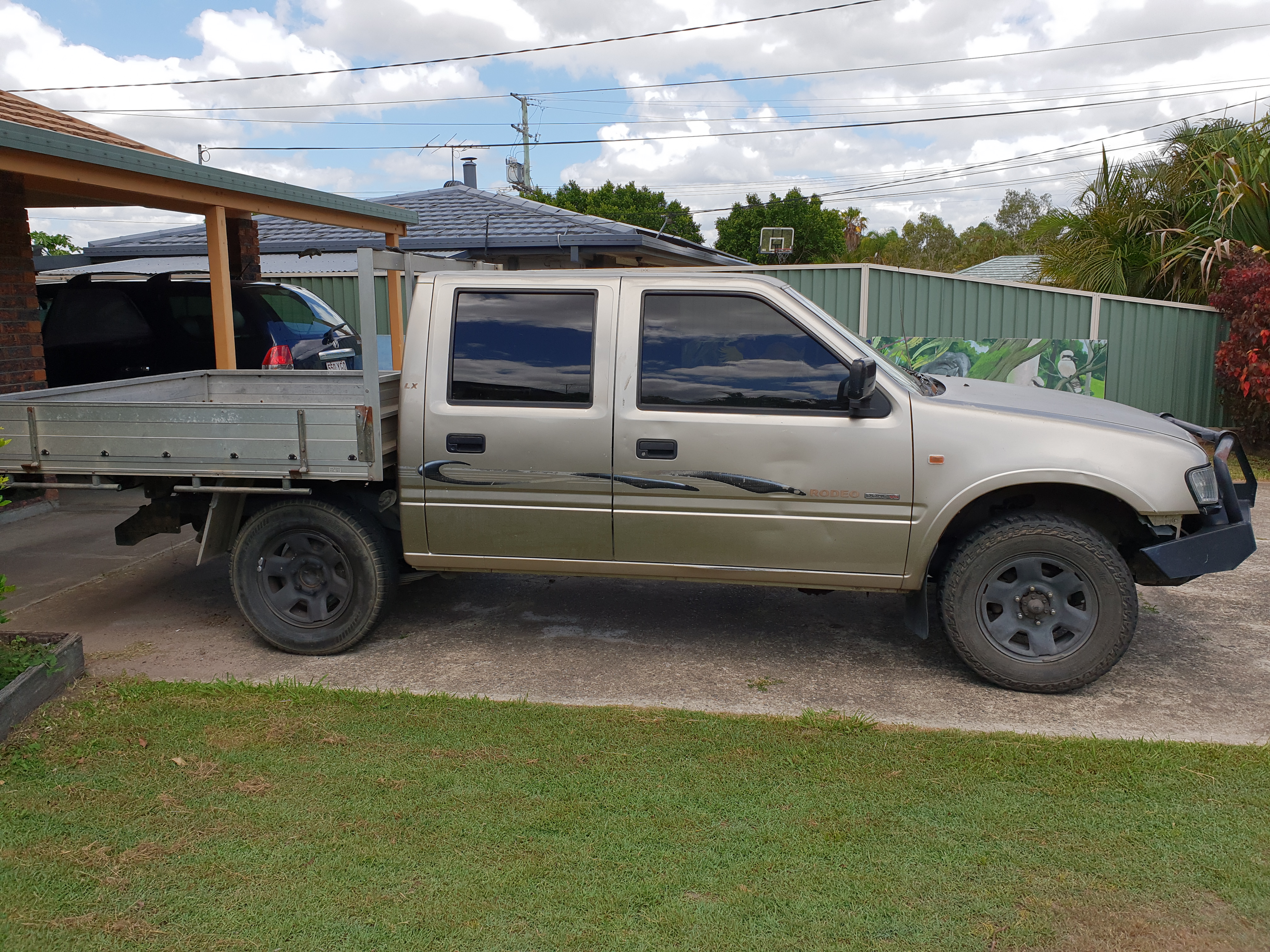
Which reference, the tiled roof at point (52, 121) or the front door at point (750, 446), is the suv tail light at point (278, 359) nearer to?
the tiled roof at point (52, 121)

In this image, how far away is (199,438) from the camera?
5.06 metres

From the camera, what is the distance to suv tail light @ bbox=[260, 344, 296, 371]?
9.70 metres

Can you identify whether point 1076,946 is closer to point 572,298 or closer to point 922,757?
point 922,757

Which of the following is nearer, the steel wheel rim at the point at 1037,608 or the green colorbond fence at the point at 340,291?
the steel wheel rim at the point at 1037,608

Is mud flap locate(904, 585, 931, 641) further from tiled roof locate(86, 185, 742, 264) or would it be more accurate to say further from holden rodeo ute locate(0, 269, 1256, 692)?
tiled roof locate(86, 185, 742, 264)

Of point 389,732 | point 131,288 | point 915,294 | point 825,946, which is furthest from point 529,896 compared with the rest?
point 915,294

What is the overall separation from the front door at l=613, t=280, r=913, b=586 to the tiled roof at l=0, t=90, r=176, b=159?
16.6 feet

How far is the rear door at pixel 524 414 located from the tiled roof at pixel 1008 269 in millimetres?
23243

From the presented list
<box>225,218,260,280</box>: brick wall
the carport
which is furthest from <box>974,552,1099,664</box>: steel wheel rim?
<box>225,218,260,280</box>: brick wall

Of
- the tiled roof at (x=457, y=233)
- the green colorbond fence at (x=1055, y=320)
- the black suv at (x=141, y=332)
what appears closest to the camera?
the black suv at (x=141, y=332)

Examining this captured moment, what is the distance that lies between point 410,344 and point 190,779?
89.0 inches

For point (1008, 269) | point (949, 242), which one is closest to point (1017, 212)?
point (949, 242)

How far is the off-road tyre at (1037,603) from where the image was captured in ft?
15.0

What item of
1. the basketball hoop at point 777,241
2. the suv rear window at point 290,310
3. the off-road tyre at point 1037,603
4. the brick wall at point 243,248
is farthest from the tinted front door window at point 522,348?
the basketball hoop at point 777,241
